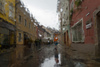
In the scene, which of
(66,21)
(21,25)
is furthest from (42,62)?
(66,21)

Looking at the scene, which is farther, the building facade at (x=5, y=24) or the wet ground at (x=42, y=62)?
the building facade at (x=5, y=24)

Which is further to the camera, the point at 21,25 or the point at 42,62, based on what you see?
the point at 21,25

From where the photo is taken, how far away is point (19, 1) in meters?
14.5

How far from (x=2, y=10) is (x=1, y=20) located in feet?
3.95

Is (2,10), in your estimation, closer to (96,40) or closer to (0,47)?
(0,47)

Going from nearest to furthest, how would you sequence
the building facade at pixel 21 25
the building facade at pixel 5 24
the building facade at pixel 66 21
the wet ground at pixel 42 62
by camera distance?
the wet ground at pixel 42 62, the building facade at pixel 5 24, the building facade at pixel 21 25, the building facade at pixel 66 21

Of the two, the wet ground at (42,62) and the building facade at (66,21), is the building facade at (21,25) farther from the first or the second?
the wet ground at (42,62)

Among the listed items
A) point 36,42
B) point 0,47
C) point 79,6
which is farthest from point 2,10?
point 79,6

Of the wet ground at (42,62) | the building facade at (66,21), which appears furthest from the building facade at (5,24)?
the building facade at (66,21)

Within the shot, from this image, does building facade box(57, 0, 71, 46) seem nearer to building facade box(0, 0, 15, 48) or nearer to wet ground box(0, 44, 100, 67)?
building facade box(0, 0, 15, 48)

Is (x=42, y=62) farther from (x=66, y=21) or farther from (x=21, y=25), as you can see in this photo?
(x=66, y=21)

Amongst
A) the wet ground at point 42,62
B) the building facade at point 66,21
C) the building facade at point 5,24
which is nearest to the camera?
the wet ground at point 42,62

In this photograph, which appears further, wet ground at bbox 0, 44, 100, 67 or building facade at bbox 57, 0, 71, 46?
building facade at bbox 57, 0, 71, 46

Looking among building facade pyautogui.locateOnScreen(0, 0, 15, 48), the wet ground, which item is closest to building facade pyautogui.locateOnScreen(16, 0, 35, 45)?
building facade pyautogui.locateOnScreen(0, 0, 15, 48)
